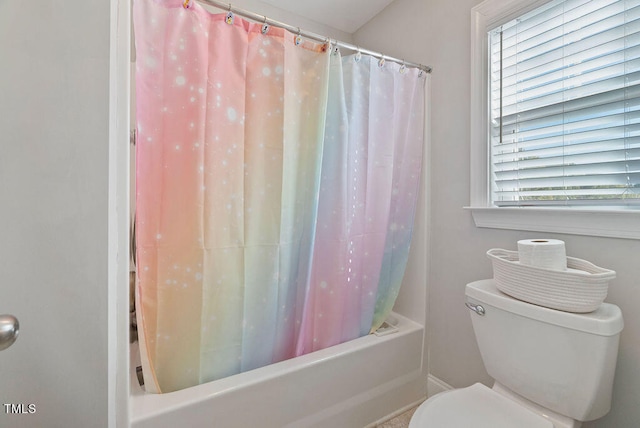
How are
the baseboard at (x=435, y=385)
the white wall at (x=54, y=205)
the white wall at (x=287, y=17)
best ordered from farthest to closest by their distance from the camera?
1. the white wall at (x=287, y=17)
2. the baseboard at (x=435, y=385)
3. the white wall at (x=54, y=205)

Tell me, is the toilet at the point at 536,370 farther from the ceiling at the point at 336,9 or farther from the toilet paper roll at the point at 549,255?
the ceiling at the point at 336,9

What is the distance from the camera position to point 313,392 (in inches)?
46.0

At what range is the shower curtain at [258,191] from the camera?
966mm

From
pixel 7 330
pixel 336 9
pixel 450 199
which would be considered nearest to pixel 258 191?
pixel 7 330

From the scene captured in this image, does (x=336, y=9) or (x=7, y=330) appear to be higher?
(x=336, y=9)

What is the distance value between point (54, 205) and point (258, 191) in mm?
625

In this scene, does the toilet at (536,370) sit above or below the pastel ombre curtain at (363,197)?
below

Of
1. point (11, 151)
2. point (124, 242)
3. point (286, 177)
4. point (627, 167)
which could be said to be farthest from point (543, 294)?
point (11, 151)

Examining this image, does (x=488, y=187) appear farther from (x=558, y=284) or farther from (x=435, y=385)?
(x=435, y=385)

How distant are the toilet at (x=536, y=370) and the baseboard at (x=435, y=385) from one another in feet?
1.79

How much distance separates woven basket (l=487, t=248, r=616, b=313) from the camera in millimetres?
810

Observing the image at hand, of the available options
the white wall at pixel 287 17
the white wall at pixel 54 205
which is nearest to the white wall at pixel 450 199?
the white wall at pixel 287 17

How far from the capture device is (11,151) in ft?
1.78

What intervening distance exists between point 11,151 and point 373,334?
1438 mm
